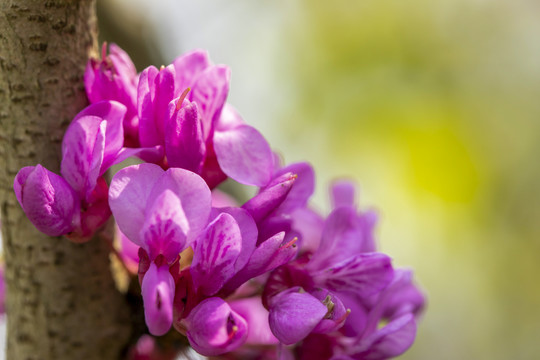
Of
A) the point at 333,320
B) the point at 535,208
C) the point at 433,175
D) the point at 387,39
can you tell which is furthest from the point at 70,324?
the point at 535,208

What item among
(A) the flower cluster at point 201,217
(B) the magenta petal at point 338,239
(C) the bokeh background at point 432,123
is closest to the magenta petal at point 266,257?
(A) the flower cluster at point 201,217

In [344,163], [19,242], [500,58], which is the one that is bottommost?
[344,163]

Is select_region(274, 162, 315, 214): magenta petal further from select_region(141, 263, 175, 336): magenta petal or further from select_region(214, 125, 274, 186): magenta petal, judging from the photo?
select_region(141, 263, 175, 336): magenta petal

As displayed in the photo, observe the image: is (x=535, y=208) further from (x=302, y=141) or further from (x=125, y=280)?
(x=125, y=280)

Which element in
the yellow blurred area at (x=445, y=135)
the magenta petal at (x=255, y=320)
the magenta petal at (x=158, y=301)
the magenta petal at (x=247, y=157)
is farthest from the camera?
the yellow blurred area at (x=445, y=135)

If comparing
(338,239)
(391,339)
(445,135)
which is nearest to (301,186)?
(338,239)

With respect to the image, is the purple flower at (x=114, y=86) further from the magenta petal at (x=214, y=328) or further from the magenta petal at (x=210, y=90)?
the magenta petal at (x=214, y=328)

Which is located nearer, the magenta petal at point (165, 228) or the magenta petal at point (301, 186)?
the magenta petal at point (165, 228)

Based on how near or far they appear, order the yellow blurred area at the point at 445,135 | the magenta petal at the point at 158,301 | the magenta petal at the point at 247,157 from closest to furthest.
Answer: the magenta petal at the point at 158,301 < the magenta petal at the point at 247,157 < the yellow blurred area at the point at 445,135
